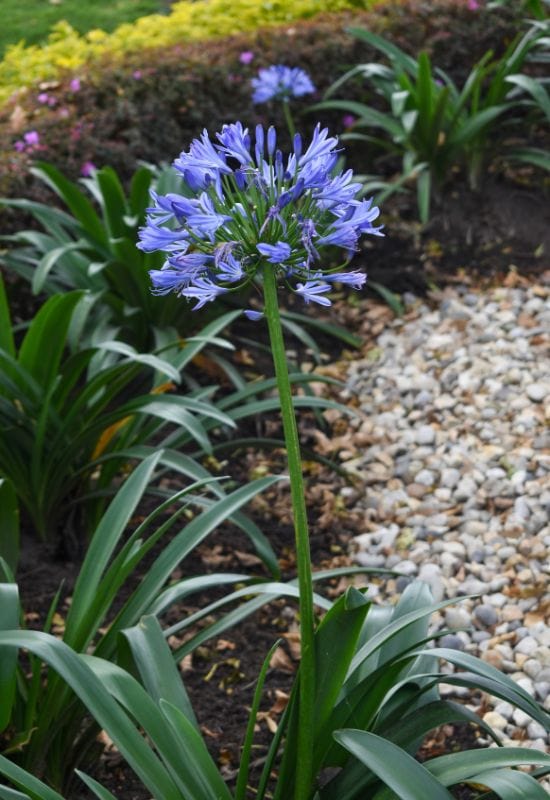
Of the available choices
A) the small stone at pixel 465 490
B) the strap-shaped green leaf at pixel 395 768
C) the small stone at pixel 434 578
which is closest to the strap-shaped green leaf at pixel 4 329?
the small stone at pixel 434 578

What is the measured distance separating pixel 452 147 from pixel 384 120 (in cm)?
34

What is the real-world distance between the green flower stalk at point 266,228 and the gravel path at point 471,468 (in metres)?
1.43

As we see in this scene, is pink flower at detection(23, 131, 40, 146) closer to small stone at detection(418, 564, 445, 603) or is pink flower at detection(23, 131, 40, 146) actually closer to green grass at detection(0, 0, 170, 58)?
small stone at detection(418, 564, 445, 603)

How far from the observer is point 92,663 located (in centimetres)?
206

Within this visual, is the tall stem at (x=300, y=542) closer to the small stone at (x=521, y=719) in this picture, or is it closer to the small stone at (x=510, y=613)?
the small stone at (x=521, y=719)

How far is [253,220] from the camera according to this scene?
1.66 meters

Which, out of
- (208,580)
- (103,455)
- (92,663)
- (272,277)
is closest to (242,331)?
(103,455)

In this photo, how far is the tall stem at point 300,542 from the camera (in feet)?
5.53

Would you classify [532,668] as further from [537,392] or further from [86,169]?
[86,169]

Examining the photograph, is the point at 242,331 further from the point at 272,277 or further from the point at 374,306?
the point at 272,277

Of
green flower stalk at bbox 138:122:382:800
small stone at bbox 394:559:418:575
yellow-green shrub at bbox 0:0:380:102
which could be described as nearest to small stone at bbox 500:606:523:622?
small stone at bbox 394:559:418:575

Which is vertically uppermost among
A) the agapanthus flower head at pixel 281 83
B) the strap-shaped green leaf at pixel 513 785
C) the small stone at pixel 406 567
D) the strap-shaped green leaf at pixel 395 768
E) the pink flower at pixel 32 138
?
the agapanthus flower head at pixel 281 83

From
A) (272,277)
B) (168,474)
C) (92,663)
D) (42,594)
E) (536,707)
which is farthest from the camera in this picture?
(168,474)

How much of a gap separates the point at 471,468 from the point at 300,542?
2080 mm
